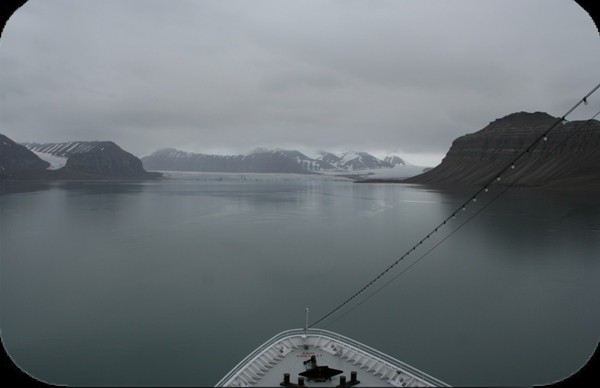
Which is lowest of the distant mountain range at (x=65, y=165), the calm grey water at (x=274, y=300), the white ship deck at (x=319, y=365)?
the calm grey water at (x=274, y=300)

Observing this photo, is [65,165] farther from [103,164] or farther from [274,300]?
[274,300]

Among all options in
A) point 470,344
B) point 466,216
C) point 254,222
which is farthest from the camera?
point 466,216

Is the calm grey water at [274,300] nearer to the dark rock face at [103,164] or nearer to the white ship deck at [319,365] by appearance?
the white ship deck at [319,365]

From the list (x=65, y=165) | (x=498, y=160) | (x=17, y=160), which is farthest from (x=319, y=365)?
(x=65, y=165)

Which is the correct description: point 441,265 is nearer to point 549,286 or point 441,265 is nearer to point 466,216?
point 549,286

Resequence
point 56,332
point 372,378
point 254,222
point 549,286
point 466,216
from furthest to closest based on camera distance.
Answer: point 466,216
point 254,222
point 549,286
point 56,332
point 372,378

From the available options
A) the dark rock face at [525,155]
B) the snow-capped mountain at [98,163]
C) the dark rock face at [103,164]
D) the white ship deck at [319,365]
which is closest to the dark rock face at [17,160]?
the snow-capped mountain at [98,163]

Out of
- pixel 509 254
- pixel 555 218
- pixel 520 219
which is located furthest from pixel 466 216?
pixel 509 254

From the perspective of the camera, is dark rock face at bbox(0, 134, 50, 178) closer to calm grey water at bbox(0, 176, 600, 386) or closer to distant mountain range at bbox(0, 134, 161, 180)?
distant mountain range at bbox(0, 134, 161, 180)
